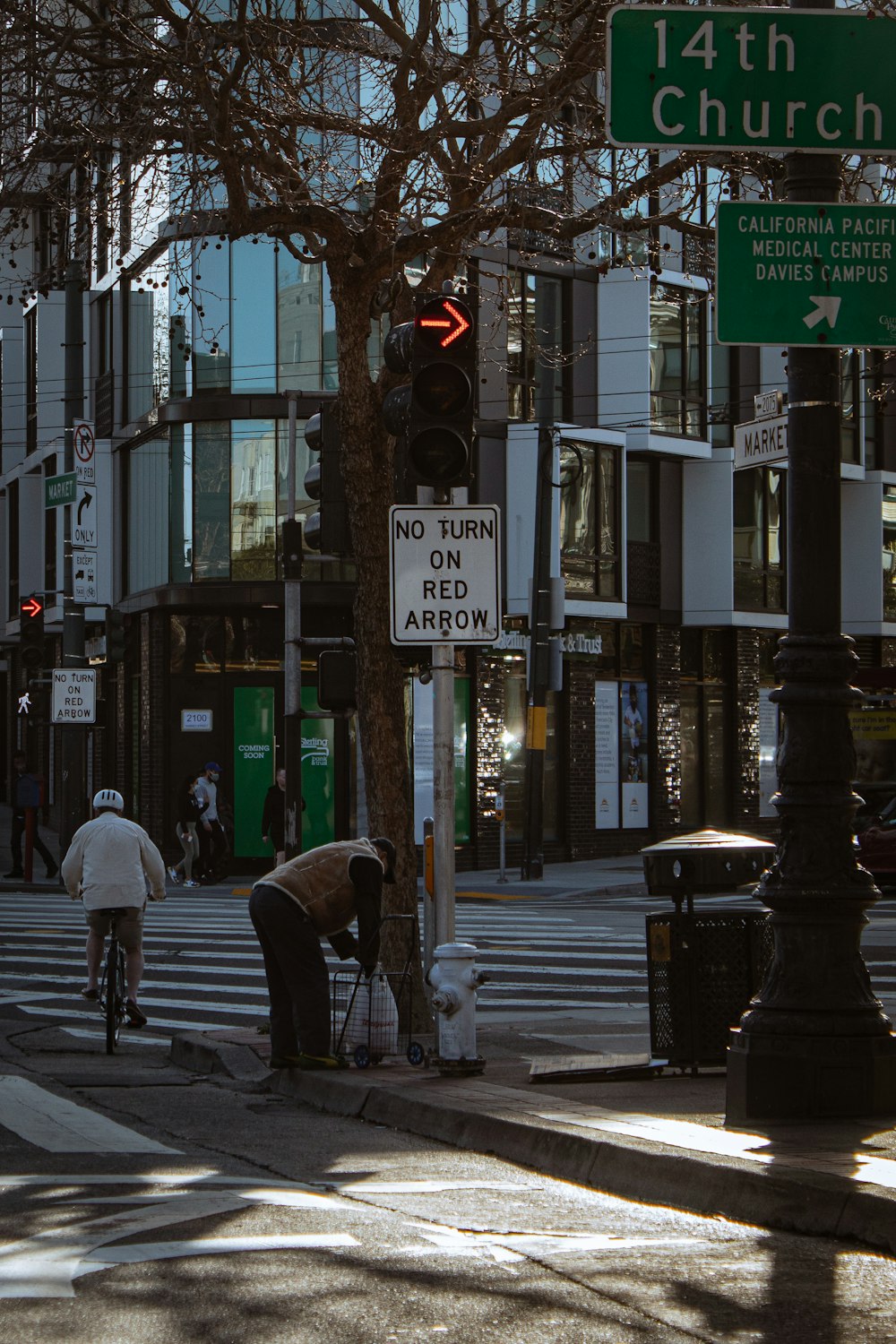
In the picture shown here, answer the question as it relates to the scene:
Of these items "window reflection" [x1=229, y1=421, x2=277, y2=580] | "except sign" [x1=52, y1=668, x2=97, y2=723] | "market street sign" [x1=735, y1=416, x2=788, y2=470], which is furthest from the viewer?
"window reflection" [x1=229, y1=421, x2=277, y2=580]

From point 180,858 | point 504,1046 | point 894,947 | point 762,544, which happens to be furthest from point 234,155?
A: point 762,544

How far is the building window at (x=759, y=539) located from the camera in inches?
1532

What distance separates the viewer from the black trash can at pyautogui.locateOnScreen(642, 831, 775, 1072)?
10164 mm

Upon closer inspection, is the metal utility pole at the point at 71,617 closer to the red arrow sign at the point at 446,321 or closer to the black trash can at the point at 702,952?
the red arrow sign at the point at 446,321

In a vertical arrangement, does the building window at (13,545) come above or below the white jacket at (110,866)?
above

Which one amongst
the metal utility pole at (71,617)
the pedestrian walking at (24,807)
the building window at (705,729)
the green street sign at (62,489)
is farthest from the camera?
the building window at (705,729)

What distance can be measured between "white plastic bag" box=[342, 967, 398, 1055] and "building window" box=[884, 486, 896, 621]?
32360mm

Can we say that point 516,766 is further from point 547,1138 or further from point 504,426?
point 547,1138

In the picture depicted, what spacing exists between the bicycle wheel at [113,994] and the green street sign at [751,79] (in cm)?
728

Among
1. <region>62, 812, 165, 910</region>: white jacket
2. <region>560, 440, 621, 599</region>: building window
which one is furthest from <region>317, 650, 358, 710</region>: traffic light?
<region>560, 440, 621, 599</region>: building window

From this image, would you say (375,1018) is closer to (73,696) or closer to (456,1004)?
(456,1004)

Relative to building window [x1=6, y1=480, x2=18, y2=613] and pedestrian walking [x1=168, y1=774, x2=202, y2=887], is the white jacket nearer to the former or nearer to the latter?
pedestrian walking [x1=168, y1=774, x2=202, y2=887]

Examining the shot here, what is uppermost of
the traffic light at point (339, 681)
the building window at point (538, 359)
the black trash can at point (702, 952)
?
the building window at point (538, 359)

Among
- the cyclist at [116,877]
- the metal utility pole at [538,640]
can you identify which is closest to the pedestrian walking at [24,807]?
the metal utility pole at [538,640]
